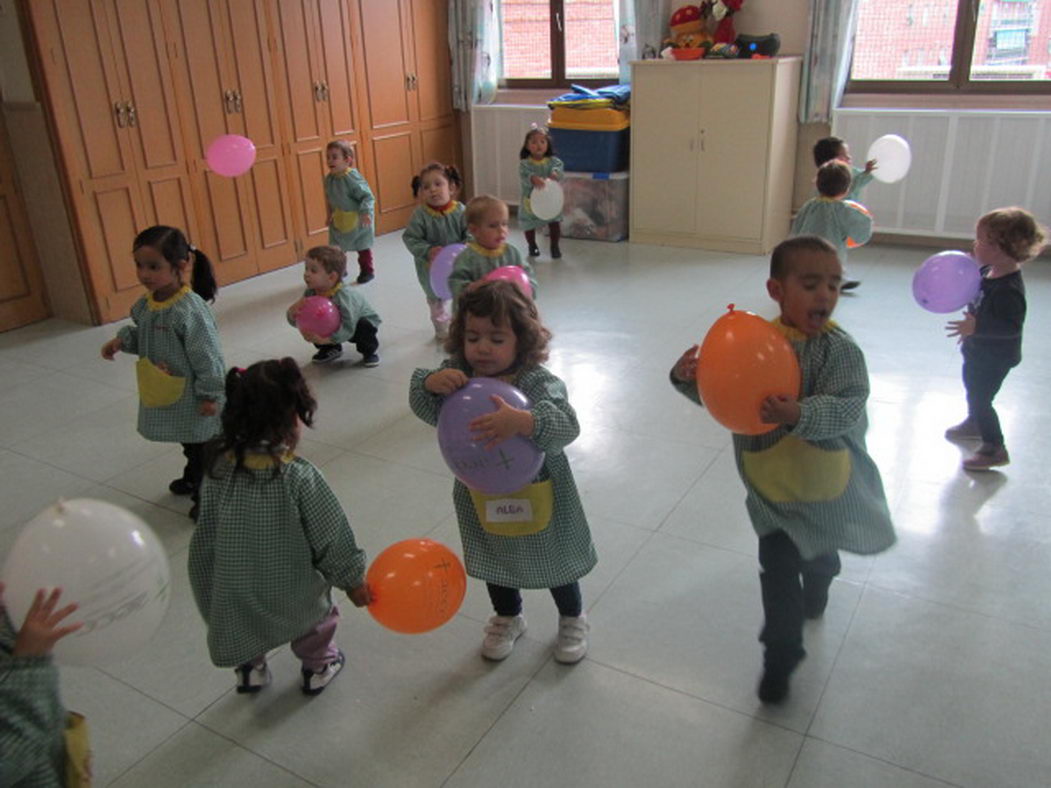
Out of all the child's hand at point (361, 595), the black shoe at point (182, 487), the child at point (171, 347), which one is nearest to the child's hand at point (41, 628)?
the child's hand at point (361, 595)

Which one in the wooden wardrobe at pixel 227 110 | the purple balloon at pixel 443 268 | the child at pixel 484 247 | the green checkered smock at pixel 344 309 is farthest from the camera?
the wooden wardrobe at pixel 227 110

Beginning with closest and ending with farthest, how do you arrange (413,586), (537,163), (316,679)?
1. (413,586)
2. (316,679)
3. (537,163)

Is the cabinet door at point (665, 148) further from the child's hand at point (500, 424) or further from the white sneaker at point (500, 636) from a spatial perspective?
the child's hand at point (500, 424)

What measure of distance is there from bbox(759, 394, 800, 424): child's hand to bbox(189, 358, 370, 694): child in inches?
34.5

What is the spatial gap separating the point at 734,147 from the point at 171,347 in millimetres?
4300

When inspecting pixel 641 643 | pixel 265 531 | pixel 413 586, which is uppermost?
pixel 265 531

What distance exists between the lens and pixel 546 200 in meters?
5.27

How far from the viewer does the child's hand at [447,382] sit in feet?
5.62

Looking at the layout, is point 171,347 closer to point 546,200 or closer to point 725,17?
point 546,200

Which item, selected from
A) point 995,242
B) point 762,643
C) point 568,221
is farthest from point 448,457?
point 568,221

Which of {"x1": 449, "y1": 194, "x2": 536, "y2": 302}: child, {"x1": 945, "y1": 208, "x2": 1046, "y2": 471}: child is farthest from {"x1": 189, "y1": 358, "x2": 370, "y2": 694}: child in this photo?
{"x1": 945, "y1": 208, "x2": 1046, "y2": 471}: child

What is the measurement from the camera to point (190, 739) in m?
1.90

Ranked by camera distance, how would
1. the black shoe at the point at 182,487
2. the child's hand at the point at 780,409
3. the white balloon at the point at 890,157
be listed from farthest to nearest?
the white balloon at the point at 890,157
the black shoe at the point at 182,487
the child's hand at the point at 780,409

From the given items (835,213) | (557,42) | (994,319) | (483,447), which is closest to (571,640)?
(483,447)
